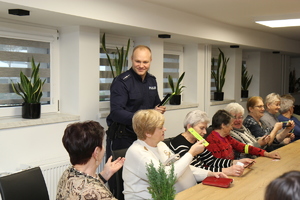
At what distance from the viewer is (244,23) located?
638 centimetres

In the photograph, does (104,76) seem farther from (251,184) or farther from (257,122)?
(251,184)

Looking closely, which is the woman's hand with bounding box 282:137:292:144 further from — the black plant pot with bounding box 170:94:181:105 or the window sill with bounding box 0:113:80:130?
the window sill with bounding box 0:113:80:130

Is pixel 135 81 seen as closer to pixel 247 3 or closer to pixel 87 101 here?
pixel 87 101

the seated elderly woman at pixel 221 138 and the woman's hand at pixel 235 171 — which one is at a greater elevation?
the seated elderly woman at pixel 221 138

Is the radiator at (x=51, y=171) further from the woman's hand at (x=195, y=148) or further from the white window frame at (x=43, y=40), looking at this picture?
the woman's hand at (x=195, y=148)

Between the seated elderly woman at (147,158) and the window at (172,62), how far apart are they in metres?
3.24

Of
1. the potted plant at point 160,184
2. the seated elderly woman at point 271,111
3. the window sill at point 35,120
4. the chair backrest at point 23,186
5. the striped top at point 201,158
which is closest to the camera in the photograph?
the potted plant at point 160,184

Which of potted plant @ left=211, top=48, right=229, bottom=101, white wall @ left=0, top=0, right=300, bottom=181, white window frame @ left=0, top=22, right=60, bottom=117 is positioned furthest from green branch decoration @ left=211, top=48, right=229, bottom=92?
white window frame @ left=0, top=22, right=60, bottom=117

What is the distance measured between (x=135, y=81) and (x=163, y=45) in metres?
2.03

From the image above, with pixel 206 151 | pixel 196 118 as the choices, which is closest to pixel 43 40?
pixel 196 118

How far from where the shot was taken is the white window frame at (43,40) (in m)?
3.89

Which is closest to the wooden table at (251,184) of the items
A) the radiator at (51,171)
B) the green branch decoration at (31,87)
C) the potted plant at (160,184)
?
the potted plant at (160,184)

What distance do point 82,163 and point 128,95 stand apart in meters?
1.86

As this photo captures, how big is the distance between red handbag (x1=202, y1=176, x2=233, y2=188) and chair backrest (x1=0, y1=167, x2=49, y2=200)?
Answer: 1127 millimetres
